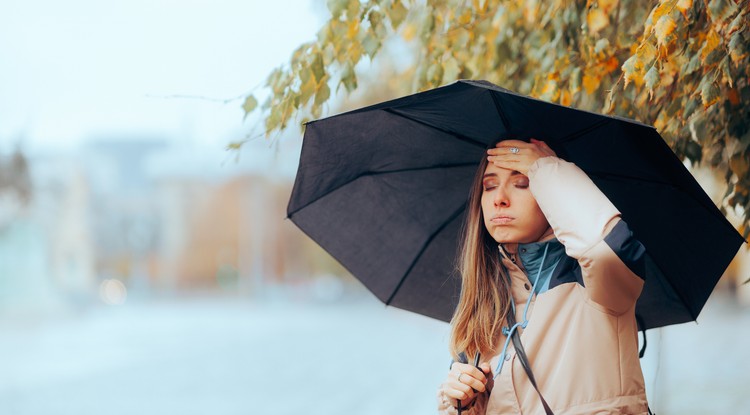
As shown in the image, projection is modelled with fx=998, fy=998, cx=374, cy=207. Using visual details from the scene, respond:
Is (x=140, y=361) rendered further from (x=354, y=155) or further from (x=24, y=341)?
(x=354, y=155)

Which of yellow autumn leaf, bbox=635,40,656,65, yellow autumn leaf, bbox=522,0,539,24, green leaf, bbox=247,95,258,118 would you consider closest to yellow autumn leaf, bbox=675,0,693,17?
yellow autumn leaf, bbox=635,40,656,65

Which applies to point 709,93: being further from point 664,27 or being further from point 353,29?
point 353,29

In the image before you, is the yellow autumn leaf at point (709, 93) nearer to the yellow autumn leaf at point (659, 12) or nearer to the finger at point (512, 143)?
the yellow autumn leaf at point (659, 12)

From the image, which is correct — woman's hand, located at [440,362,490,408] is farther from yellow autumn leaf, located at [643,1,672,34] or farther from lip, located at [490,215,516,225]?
yellow autumn leaf, located at [643,1,672,34]

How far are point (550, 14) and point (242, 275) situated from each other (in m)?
62.1

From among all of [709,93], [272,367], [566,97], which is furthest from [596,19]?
[272,367]

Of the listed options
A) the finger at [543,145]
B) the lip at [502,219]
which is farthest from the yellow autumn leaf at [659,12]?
the lip at [502,219]

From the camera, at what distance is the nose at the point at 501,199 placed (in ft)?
9.52

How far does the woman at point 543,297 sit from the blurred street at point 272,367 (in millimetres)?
1612

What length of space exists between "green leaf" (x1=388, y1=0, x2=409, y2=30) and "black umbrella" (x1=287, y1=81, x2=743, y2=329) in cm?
79

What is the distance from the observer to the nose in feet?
9.52

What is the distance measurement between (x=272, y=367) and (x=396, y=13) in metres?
15.3

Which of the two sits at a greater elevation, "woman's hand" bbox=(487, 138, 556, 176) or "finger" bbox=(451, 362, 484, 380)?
"woman's hand" bbox=(487, 138, 556, 176)

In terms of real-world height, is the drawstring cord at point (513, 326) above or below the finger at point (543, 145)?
below
